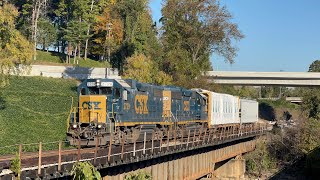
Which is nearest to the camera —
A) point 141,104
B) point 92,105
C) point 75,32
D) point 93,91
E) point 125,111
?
point 92,105

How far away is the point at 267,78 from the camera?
238 ft

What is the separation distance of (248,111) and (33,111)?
2608 centimetres

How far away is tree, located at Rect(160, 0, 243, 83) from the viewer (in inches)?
2410

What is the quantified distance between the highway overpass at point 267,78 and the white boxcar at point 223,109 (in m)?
23.6

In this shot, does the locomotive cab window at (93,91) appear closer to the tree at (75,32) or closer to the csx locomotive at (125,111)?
the csx locomotive at (125,111)

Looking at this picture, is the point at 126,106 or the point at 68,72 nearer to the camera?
the point at 126,106

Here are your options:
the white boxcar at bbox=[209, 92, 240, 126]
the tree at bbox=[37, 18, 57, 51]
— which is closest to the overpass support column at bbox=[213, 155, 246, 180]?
the white boxcar at bbox=[209, 92, 240, 126]

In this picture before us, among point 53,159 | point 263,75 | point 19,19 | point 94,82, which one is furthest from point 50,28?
point 53,159

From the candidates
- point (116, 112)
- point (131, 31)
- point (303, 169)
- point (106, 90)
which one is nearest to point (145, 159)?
point (116, 112)

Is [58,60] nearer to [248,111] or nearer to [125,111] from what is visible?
[248,111]

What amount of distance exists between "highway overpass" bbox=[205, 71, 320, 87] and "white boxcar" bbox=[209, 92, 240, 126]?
23611 mm

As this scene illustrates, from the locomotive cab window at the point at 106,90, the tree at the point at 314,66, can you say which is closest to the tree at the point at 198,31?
the locomotive cab window at the point at 106,90

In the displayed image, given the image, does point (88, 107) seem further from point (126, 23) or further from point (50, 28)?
point (50, 28)

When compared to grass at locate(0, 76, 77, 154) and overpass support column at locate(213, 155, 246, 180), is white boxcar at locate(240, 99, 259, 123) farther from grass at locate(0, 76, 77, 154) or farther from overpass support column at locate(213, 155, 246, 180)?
grass at locate(0, 76, 77, 154)
